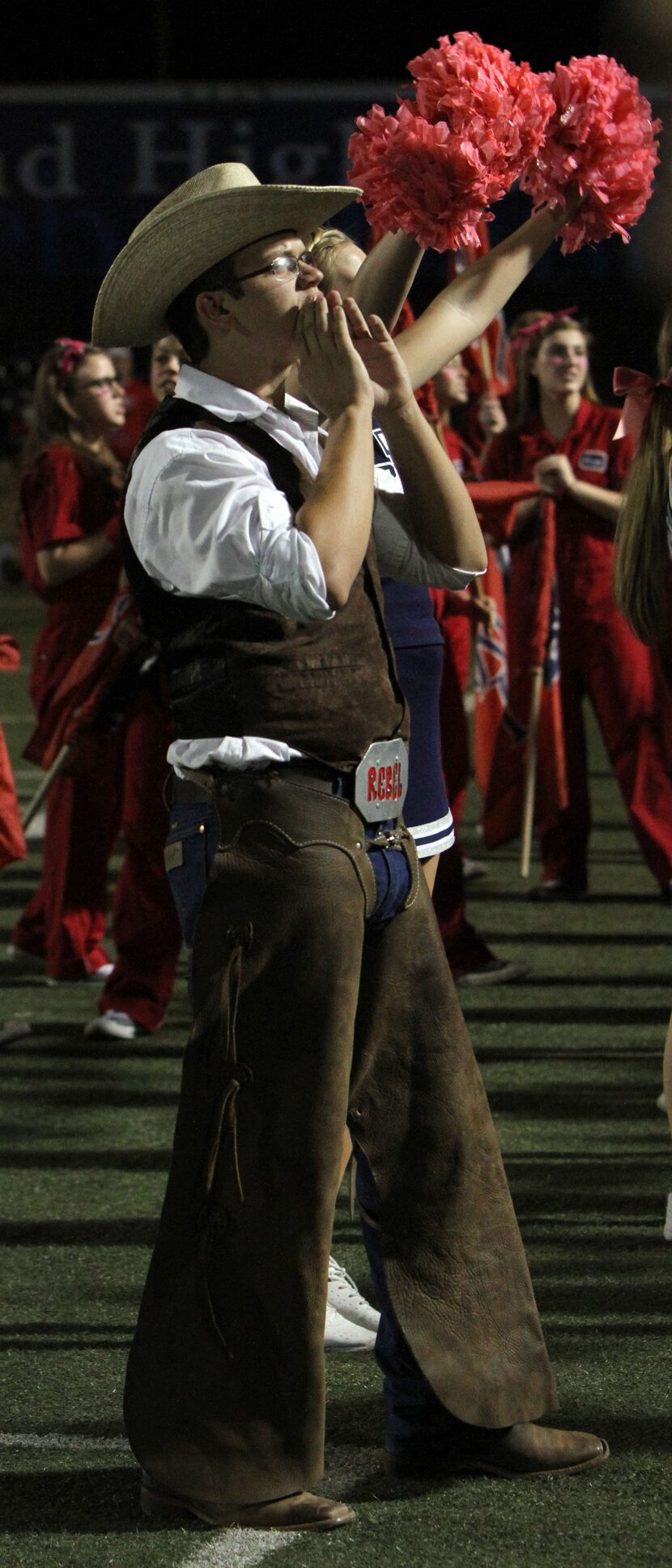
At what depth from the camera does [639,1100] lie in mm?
5281

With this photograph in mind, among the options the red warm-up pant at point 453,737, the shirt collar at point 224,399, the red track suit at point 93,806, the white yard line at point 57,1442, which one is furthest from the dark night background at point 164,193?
the white yard line at point 57,1442

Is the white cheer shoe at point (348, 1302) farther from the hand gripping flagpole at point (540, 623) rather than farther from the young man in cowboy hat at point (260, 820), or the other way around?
the hand gripping flagpole at point (540, 623)

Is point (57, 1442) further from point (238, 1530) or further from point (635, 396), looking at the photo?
point (635, 396)

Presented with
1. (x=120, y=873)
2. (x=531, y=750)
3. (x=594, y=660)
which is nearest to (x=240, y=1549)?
(x=120, y=873)

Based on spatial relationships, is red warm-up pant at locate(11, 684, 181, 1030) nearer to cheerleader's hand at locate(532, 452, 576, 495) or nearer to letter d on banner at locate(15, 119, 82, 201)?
cheerleader's hand at locate(532, 452, 576, 495)

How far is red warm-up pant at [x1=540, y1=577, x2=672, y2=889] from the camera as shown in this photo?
25.6ft

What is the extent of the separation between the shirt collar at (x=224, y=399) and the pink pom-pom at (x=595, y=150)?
546 mm

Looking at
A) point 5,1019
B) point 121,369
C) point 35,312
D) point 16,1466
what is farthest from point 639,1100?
point 35,312

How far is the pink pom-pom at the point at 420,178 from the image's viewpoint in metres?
2.95

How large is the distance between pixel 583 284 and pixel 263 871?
20.5 m

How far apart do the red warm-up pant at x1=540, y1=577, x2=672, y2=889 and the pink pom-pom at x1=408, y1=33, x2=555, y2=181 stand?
15.9 ft

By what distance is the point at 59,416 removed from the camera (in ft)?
22.1

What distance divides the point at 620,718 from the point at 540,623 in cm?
47

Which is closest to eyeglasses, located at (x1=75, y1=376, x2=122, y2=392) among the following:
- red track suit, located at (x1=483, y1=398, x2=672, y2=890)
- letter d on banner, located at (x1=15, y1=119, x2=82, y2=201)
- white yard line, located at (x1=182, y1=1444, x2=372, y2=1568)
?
red track suit, located at (x1=483, y1=398, x2=672, y2=890)
